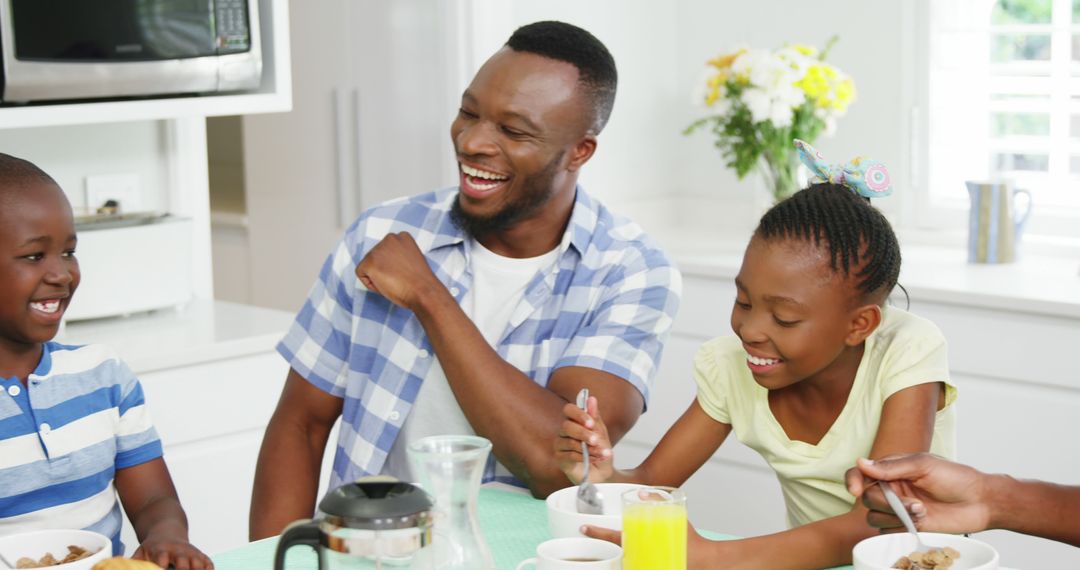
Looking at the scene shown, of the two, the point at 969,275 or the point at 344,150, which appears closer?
the point at 969,275

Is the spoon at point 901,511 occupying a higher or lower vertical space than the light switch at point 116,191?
lower

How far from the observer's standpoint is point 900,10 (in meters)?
3.27

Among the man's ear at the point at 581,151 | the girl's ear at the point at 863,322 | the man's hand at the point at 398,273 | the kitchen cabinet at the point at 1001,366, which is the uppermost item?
the man's ear at the point at 581,151

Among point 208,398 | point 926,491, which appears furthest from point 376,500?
point 208,398

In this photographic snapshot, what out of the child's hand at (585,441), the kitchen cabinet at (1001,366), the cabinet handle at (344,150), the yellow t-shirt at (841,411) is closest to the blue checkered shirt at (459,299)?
the yellow t-shirt at (841,411)

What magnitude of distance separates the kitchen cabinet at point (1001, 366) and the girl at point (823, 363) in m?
1.07

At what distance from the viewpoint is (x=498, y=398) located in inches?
67.6

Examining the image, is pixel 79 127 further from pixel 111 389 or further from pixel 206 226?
pixel 111 389

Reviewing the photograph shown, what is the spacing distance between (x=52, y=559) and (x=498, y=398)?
2.02 ft

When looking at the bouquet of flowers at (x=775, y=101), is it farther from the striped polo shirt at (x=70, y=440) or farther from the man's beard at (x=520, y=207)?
the striped polo shirt at (x=70, y=440)

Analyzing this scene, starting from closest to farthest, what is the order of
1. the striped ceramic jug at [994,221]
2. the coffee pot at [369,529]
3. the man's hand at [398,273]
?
the coffee pot at [369,529]
the man's hand at [398,273]
the striped ceramic jug at [994,221]

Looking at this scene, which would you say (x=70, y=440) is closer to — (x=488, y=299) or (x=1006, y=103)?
(x=488, y=299)

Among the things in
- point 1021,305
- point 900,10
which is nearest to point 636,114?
point 900,10

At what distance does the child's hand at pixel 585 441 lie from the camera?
1.47 m
